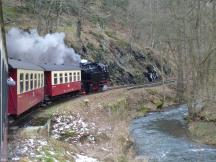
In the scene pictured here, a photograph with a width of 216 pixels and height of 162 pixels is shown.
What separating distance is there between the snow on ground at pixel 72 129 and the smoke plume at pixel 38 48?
1856cm

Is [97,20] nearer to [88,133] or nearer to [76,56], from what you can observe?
[76,56]

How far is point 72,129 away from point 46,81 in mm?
7092

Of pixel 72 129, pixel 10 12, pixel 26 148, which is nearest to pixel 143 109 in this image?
pixel 72 129

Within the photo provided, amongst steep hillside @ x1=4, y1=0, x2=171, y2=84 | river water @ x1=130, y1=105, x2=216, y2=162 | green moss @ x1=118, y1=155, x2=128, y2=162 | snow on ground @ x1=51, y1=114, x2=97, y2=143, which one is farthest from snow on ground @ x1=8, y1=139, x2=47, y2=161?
steep hillside @ x1=4, y1=0, x2=171, y2=84

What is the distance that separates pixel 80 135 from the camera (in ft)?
60.3

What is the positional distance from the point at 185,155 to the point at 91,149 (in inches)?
186

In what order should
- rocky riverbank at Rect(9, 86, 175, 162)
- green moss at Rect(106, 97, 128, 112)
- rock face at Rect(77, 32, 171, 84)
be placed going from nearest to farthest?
rocky riverbank at Rect(9, 86, 175, 162)
green moss at Rect(106, 97, 128, 112)
rock face at Rect(77, 32, 171, 84)

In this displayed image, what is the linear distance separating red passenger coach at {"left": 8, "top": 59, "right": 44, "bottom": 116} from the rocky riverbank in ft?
2.87

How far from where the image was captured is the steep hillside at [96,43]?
4734cm

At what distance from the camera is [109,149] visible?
17.2 meters

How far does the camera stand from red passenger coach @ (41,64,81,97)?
2555 cm

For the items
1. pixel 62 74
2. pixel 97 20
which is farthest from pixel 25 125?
pixel 97 20

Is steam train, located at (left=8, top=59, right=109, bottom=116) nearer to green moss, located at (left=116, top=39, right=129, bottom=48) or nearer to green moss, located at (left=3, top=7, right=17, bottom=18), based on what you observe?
green moss, located at (left=3, top=7, right=17, bottom=18)

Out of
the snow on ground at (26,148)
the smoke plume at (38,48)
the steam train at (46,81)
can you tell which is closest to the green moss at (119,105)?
the steam train at (46,81)
